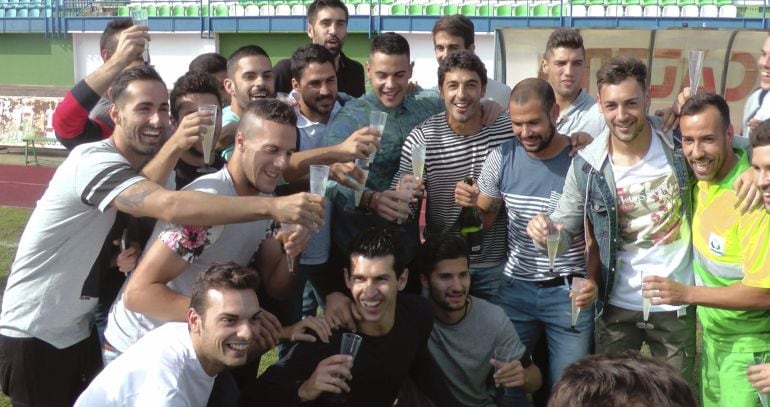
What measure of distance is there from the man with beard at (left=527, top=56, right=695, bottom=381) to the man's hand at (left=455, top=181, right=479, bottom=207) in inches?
15.5

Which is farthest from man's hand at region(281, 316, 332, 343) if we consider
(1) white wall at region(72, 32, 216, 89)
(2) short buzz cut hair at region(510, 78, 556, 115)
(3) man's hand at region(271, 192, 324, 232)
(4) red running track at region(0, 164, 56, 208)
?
(1) white wall at region(72, 32, 216, 89)

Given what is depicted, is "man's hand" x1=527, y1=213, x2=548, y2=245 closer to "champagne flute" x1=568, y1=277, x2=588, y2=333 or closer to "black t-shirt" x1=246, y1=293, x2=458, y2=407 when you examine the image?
"champagne flute" x1=568, y1=277, x2=588, y2=333

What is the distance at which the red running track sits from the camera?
16.4 metres

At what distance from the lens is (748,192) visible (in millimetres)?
4391

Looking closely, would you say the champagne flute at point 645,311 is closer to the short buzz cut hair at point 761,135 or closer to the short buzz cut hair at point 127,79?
the short buzz cut hair at point 761,135

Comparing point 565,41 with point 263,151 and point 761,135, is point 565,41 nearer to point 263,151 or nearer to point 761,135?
point 761,135

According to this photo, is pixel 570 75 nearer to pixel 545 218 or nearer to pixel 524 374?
pixel 545 218

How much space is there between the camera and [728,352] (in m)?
4.77

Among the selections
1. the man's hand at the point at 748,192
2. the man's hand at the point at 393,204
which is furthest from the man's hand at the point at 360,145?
the man's hand at the point at 748,192

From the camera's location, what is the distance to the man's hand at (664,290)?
4.54 meters

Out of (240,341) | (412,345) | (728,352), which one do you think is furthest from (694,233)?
(240,341)

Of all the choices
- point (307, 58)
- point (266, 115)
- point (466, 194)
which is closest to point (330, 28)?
point (307, 58)

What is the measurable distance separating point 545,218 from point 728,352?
1.21 meters

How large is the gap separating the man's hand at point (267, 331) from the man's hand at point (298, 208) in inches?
A: 23.2
